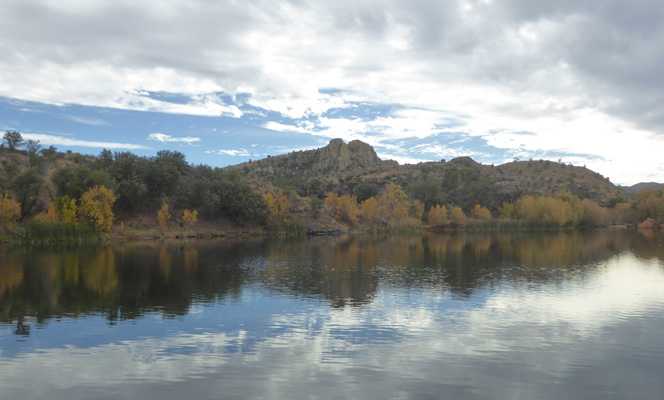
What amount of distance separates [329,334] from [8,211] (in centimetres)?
5536

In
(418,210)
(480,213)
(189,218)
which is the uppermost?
(418,210)

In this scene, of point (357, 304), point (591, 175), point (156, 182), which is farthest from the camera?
point (591, 175)

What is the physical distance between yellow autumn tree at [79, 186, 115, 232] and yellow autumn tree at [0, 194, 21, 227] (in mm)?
7105

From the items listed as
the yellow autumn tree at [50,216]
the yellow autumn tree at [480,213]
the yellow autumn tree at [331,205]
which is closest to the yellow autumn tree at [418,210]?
the yellow autumn tree at [480,213]

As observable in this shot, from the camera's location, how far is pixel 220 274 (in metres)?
32.3

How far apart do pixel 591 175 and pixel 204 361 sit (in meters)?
199

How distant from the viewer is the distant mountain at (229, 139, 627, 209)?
424 ft

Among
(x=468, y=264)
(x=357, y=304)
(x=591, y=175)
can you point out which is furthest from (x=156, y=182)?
(x=591, y=175)

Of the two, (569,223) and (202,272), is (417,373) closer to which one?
(202,272)

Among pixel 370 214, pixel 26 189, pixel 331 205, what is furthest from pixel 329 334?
pixel 370 214

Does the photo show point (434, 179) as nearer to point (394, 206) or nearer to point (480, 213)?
point (480, 213)

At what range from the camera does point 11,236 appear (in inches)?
2108

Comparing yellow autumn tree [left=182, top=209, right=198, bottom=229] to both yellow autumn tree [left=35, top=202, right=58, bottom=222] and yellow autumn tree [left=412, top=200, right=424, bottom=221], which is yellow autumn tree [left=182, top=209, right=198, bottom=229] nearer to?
yellow autumn tree [left=35, top=202, right=58, bottom=222]

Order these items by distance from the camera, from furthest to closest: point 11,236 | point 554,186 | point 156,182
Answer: point 554,186
point 156,182
point 11,236
